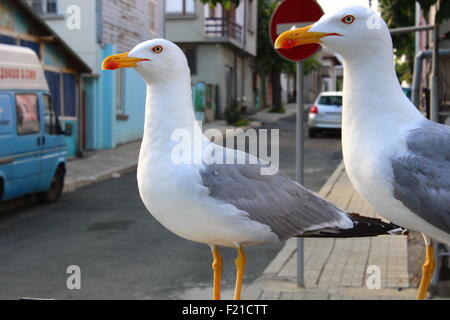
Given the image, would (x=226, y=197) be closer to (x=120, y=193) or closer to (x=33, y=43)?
(x=120, y=193)

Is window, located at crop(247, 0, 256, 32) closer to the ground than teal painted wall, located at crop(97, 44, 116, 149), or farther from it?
farther from it

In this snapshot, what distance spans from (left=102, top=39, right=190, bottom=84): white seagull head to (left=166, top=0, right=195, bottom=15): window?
27840 mm

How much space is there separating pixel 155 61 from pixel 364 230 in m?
0.82

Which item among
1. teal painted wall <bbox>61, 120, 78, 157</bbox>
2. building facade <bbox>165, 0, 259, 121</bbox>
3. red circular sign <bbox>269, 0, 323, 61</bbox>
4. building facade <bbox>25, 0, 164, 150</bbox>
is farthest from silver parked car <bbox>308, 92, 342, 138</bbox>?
red circular sign <bbox>269, 0, 323, 61</bbox>

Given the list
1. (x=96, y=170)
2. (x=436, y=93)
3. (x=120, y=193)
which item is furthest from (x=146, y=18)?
(x=436, y=93)

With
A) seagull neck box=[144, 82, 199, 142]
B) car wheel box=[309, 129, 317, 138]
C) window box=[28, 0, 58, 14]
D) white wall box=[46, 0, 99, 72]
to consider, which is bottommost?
car wheel box=[309, 129, 317, 138]

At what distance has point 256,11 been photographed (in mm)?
42125

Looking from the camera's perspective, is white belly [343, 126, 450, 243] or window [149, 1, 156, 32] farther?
window [149, 1, 156, 32]

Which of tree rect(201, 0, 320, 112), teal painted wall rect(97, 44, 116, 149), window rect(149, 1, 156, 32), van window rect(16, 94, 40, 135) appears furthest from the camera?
tree rect(201, 0, 320, 112)

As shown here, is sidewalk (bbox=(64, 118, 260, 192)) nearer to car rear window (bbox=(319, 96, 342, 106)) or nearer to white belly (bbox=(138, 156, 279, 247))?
car rear window (bbox=(319, 96, 342, 106))

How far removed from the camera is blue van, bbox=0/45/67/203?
10078mm

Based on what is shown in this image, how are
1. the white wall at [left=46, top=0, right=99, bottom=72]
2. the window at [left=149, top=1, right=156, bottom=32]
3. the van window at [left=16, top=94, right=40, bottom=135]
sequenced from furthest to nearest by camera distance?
the window at [left=149, top=1, right=156, bottom=32]
the white wall at [left=46, top=0, right=99, bottom=72]
the van window at [left=16, top=94, right=40, bottom=135]

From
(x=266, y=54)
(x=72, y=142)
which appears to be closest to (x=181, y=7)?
(x=266, y=54)

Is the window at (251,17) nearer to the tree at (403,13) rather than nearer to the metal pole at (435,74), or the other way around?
the tree at (403,13)
